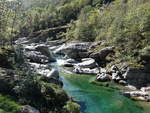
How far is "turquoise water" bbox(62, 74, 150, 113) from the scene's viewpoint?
114 ft

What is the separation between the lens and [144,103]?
37.7 metres

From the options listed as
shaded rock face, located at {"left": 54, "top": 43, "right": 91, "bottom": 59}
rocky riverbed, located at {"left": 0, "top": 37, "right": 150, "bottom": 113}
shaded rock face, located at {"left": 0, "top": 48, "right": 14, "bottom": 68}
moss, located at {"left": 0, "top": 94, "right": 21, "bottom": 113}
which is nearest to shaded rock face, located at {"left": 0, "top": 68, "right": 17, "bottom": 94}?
rocky riverbed, located at {"left": 0, "top": 37, "right": 150, "bottom": 113}

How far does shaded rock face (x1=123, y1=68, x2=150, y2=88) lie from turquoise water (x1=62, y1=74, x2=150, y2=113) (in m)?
5.55

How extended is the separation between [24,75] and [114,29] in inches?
1965

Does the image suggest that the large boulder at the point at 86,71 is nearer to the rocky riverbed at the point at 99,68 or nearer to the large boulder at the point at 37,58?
the rocky riverbed at the point at 99,68

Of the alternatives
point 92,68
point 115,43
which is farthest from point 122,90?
point 115,43

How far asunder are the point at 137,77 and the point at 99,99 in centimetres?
1192

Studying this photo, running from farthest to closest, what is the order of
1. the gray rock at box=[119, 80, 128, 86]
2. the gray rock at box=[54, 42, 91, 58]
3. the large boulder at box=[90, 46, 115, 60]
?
the gray rock at box=[54, 42, 91, 58]
the large boulder at box=[90, 46, 115, 60]
the gray rock at box=[119, 80, 128, 86]

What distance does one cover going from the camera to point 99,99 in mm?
A: 39375

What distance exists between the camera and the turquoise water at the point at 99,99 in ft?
114

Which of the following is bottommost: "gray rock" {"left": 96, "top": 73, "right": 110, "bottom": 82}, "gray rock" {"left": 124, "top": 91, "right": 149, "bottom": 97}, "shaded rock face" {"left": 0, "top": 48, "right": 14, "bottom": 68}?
"gray rock" {"left": 124, "top": 91, "right": 149, "bottom": 97}

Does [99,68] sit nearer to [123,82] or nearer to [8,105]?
[123,82]

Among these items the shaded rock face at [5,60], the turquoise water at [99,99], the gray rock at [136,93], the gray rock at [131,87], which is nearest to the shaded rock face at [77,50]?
the turquoise water at [99,99]

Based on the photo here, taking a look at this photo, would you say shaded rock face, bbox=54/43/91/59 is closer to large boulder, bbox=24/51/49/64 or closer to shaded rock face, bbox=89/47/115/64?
shaded rock face, bbox=89/47/115/64
